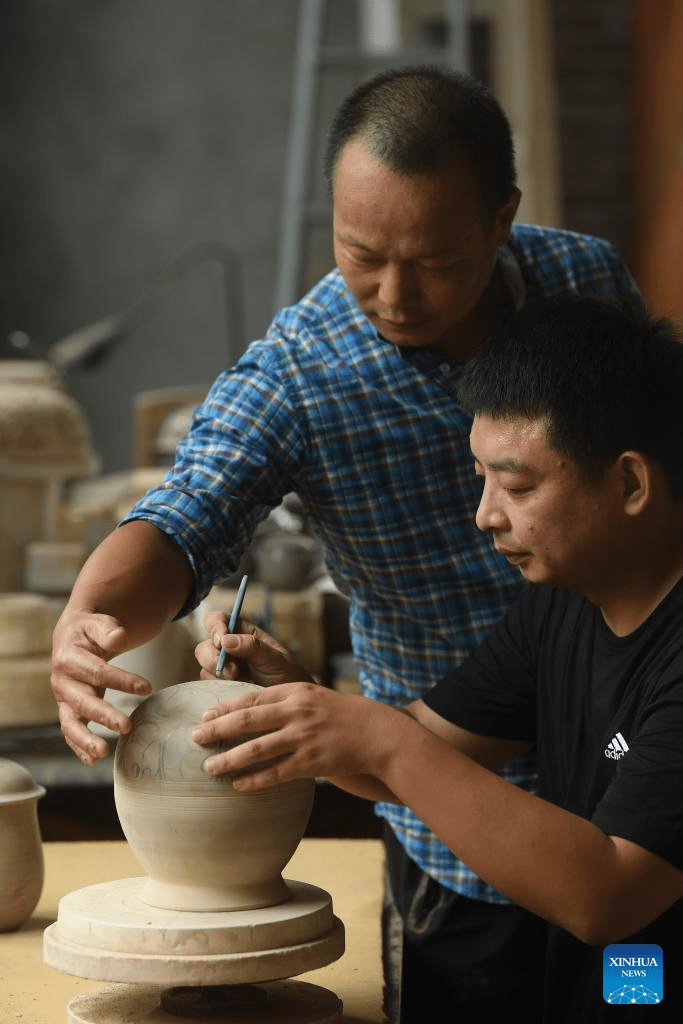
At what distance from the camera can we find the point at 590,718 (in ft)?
6.42

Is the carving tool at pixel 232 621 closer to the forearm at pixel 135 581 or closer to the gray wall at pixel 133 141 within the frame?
the forearm at pixel 135 581

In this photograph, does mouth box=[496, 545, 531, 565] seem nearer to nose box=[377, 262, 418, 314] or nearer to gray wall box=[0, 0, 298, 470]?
nose box=[377, 262, 418, 314]

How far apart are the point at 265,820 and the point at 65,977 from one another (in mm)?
522

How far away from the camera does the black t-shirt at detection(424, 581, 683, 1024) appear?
5.42 feet

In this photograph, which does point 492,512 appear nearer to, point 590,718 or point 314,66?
point 590,718

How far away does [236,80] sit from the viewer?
9555 mm

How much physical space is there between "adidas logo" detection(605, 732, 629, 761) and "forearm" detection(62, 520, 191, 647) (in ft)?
2.15

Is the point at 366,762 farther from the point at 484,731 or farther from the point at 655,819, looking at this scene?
the point at 484,731

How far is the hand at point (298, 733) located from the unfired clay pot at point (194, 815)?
4cm

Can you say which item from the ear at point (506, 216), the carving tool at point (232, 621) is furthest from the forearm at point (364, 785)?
the ear at point (506, 216)

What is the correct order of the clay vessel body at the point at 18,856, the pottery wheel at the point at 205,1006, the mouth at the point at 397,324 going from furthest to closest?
the clay vessel body at the point at 18,856 → the mouth at the point at 397,324 → the pottery wheel at the point at 205,1006

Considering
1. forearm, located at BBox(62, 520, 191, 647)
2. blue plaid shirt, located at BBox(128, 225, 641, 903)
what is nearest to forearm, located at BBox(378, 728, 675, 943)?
forearm, located at BBox(62, 520, 191, 647)

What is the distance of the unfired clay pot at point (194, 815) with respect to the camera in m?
1.68

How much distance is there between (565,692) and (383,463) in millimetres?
563
